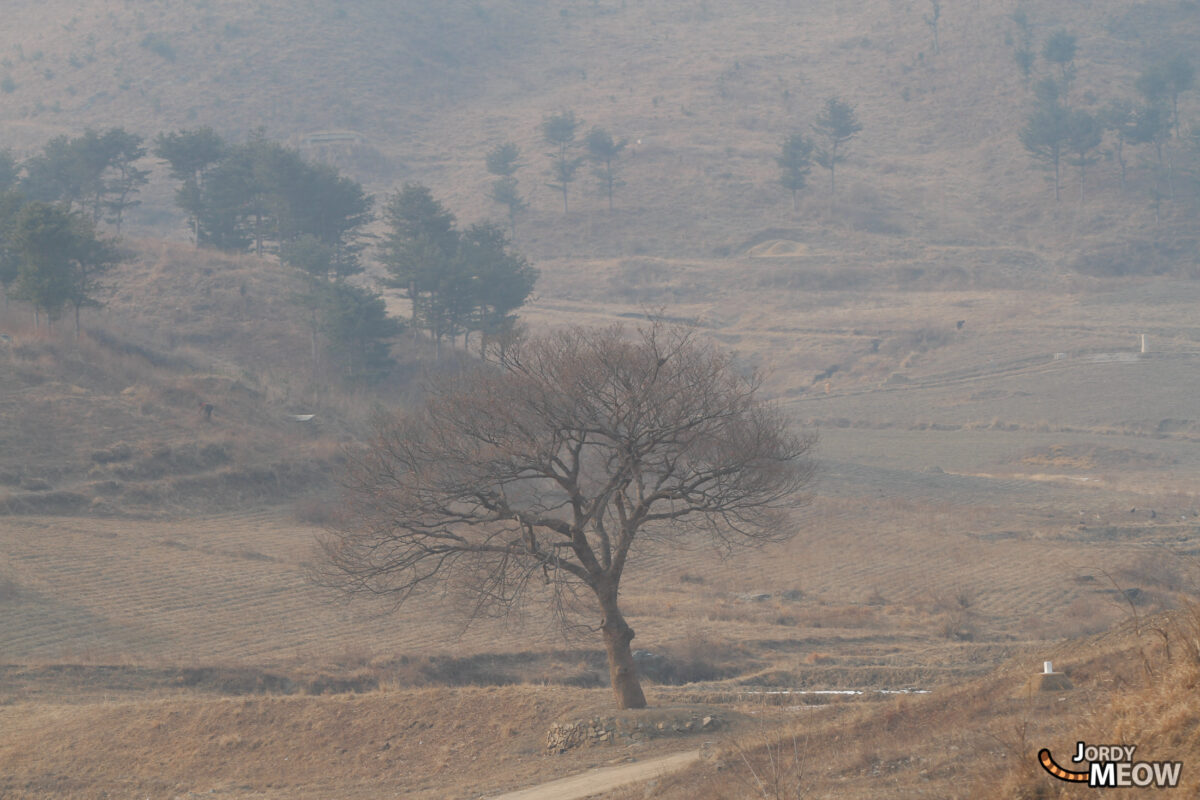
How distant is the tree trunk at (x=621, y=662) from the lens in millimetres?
16891

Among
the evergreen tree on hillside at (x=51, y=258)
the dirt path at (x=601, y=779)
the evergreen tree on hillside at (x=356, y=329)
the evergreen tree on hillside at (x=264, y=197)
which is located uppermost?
the evergreen tree on hillside at (x=264, y=197)

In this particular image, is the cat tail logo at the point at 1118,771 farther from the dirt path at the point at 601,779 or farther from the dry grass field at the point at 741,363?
the dirt path at the point at 601,779

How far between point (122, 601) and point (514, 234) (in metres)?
75.5

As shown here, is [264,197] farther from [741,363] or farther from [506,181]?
[506,181]

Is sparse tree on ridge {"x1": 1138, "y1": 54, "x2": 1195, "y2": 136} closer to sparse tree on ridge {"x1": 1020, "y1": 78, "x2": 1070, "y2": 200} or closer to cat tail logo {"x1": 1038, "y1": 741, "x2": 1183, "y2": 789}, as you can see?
sparse tree on ridge {"x1": 1020, "y1": 78, "x2": 1070, "y2": 200}

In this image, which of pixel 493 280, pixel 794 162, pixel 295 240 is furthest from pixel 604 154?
pixel 493 280

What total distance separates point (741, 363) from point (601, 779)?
2361 inches

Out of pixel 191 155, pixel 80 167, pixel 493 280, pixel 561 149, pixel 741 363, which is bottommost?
pixel 741 363

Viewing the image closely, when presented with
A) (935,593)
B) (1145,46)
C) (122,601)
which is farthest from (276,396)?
(1145,46)

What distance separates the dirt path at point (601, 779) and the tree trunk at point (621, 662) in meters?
2.57

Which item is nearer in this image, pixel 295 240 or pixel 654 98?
pixel 295 240

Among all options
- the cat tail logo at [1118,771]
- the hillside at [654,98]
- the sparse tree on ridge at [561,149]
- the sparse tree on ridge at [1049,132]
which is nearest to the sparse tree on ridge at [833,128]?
the hillside at [654,98]

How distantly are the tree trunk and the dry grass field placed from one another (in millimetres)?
803

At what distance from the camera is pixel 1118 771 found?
6.43 meters
